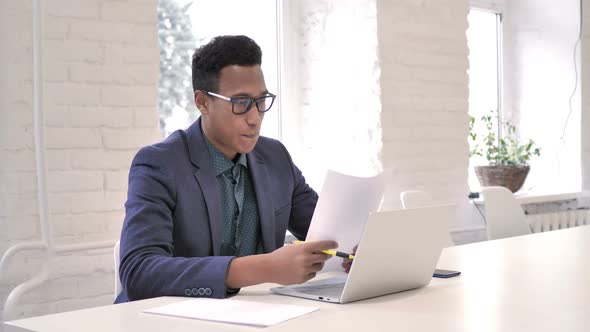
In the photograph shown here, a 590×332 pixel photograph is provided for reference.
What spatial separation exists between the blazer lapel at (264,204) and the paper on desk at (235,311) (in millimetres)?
582

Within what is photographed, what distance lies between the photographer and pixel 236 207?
214 cm

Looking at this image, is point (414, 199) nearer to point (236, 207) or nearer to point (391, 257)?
point (236, 207)

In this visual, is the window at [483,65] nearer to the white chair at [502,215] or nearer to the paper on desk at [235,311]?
the white chair at [502,215]

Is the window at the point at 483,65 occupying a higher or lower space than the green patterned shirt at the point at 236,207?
higher

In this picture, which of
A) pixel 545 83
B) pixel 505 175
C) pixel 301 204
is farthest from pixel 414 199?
pixel 545 83

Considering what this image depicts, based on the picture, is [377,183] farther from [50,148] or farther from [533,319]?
[50,148]

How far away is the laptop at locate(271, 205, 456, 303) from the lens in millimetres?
1520

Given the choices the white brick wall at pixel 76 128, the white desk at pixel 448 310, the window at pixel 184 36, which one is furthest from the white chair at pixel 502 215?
the white brick wall at pixel 76 128

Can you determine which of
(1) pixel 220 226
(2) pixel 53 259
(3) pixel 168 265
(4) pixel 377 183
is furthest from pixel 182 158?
(2) pixel 53 259

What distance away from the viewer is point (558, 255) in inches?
85.4

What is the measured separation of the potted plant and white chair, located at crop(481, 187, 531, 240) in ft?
3.70

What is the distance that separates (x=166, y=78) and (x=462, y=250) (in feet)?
5.23

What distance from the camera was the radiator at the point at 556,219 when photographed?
449 cm

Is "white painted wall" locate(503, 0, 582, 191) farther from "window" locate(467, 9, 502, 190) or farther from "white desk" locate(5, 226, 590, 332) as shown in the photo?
"white desk" locate(5, 226, 590, 332)
